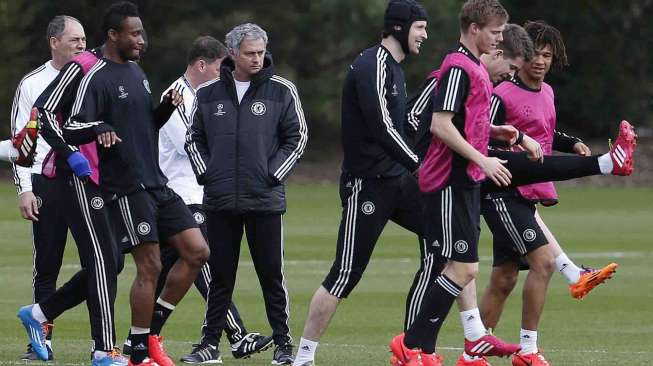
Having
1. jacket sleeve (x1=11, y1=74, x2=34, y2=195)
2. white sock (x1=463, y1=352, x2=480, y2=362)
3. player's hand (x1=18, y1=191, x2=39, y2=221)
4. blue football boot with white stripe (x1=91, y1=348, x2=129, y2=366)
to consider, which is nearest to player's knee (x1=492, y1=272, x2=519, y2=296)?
white sock (x1=463, y1=352, x2=480, y2=362)

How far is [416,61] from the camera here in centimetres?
4509

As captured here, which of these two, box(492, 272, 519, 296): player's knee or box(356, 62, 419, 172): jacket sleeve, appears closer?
box(356, 62, 419, 172): jacket sleeve

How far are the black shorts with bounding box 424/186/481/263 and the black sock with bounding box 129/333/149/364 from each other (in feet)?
6.50

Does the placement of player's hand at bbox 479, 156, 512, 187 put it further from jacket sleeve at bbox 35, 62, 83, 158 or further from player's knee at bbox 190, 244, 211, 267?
jacket sleeve at bbox 35, 62, 83, 158

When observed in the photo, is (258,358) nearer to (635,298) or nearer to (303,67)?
(635,298)

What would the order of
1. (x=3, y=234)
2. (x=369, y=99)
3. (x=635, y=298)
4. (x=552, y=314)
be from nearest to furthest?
1. (x=369, y=99)
2. (x=552, y=314)
3. (x=635, y=298)
4. (x=3, y=234)

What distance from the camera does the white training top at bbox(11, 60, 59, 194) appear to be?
11062 millimetres

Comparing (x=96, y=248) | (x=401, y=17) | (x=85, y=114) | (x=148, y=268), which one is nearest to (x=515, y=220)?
(x=401, y=17)

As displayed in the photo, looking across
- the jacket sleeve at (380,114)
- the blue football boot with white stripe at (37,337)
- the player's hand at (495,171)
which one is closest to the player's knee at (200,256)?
the blue football boot with white stripe at (37,337)

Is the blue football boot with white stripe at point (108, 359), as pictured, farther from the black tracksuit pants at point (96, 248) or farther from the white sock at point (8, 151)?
the white sock at point (8, 151)

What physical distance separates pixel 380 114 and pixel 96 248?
1.93m

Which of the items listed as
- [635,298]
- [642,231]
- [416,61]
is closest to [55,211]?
[635,298]

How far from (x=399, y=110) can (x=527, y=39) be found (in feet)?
3.12

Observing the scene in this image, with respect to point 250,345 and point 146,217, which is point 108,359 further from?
point 250,345
